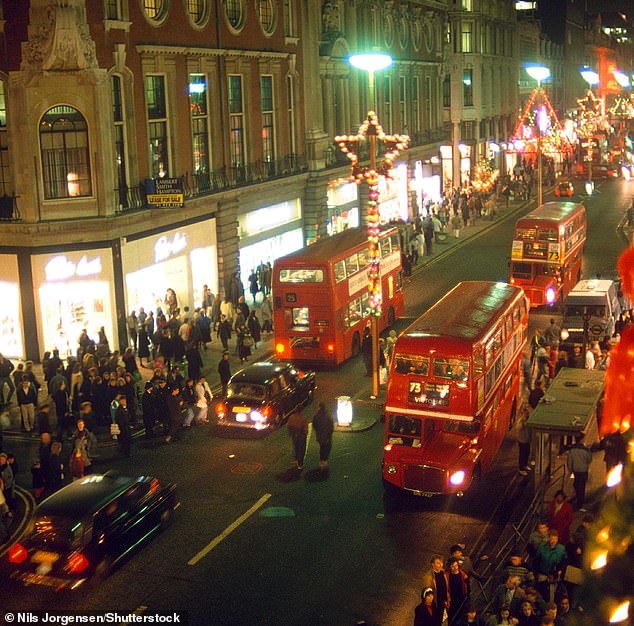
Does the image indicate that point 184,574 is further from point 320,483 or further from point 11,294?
point 11,294

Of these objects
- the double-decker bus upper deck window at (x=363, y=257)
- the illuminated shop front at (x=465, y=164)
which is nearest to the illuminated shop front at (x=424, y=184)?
the illuminated shop front at (x=465, y=164)

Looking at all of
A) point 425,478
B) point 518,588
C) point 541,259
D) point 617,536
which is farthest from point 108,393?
point 617,536

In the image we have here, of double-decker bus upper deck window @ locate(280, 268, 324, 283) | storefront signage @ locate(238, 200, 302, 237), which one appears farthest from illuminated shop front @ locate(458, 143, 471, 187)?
double-decker bus upper deck window @ locate(280, 268, 324, 283)

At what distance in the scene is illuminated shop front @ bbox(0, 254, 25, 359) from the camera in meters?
31.9

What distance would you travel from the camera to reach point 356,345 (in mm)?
33000

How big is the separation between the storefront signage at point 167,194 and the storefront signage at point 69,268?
9.48ft

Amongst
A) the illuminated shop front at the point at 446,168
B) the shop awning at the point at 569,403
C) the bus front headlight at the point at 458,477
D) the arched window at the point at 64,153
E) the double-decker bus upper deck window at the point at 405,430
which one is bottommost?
the bus front headlight at the point at 458,477

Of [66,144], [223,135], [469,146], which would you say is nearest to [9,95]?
[66,144]

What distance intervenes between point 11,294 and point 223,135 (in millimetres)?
12509

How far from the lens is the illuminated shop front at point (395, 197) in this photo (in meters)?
60.0

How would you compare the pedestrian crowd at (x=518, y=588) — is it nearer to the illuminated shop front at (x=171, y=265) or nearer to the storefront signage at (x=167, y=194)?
the storefront signage at (x=167, y=194)

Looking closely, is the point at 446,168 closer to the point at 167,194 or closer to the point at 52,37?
the point at 167,194

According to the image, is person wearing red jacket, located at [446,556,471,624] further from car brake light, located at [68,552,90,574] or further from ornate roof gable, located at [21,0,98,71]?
ornate roof gable, located at [21,0,98,71]

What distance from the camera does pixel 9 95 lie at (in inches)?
1228
